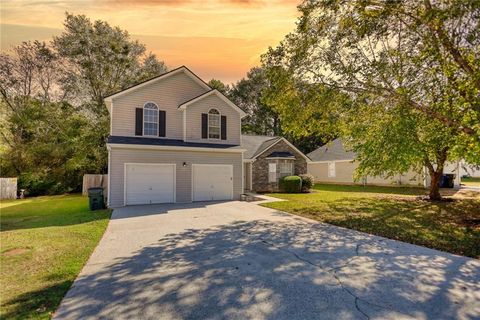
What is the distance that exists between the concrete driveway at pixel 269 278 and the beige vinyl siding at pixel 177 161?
5447 mm

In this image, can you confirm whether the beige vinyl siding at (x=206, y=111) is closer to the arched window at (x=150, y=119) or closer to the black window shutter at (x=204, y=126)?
A: the black window shutter at (x=204, y=126)

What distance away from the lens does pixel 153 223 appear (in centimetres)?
945

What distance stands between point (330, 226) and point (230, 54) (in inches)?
276

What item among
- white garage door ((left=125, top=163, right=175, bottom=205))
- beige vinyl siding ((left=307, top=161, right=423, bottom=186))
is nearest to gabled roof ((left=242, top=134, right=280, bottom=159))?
beige vinyl siding ((left=307, top=161, right=423, bottom=186))

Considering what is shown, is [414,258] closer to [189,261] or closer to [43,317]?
[189,261]

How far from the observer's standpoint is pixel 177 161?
47.0 ft

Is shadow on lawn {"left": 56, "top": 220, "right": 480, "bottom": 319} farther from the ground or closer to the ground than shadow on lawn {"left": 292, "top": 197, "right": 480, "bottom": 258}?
closer to the ground

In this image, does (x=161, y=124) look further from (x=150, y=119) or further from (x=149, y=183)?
(x=149, y=183)

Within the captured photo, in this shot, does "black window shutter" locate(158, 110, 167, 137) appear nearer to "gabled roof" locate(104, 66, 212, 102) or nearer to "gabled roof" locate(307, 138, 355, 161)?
"gabled roof" locate(104, 66, 212, 102)

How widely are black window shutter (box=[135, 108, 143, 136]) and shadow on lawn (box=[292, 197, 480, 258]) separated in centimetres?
935

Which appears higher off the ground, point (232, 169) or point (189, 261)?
point (232, 169)

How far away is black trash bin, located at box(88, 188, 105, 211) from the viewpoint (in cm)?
1247

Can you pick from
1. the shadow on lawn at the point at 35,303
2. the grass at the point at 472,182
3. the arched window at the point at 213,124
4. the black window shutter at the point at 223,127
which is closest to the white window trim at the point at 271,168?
the black window shutter at the point at 223,127

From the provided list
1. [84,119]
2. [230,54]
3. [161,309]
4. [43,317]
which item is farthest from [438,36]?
[84,119]
